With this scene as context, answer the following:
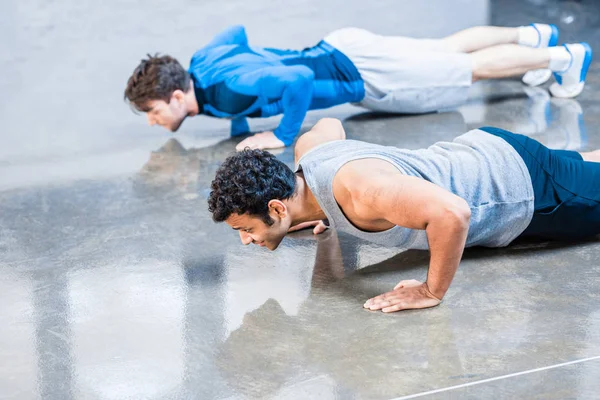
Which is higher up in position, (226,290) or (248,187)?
(248,187)

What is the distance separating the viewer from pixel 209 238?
3.20m

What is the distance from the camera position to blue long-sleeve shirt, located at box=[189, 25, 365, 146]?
3967 mm

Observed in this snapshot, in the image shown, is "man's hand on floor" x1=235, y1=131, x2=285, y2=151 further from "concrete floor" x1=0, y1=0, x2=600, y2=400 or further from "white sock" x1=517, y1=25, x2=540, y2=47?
"white sock" x1=517, y1=25, x2=540, y2=47

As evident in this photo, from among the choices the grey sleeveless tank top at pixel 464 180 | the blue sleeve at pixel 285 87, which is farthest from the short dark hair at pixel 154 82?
the grey sleeveless tank top at pixel 464 180

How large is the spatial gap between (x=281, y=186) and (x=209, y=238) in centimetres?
65

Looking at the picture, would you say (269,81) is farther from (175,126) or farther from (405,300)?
(405,300)

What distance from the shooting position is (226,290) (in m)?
2.81

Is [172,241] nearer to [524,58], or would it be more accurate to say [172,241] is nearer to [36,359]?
[36,359]

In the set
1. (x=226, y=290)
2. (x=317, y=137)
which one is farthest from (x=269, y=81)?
(x=226, y=290)

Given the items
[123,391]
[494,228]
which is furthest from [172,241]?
[494,228]

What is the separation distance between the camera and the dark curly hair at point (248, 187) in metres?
2.58

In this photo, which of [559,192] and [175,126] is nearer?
[559,192]

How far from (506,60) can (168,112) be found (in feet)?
5.56

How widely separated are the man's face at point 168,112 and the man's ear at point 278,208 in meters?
1.51
